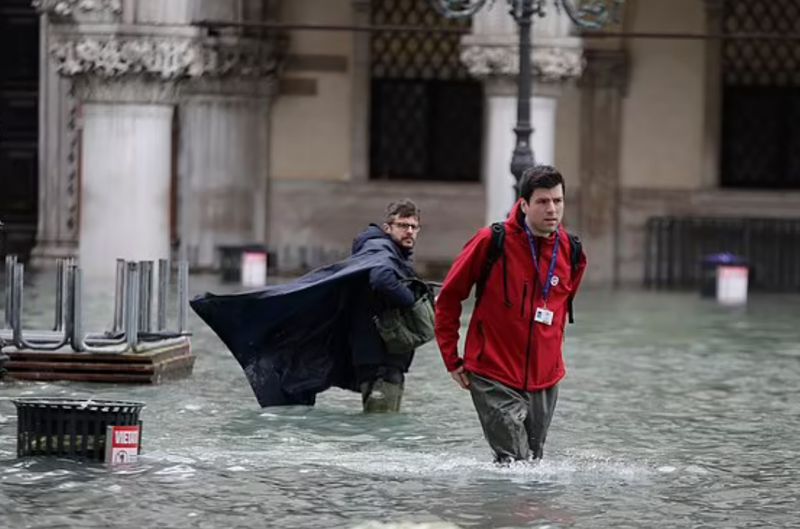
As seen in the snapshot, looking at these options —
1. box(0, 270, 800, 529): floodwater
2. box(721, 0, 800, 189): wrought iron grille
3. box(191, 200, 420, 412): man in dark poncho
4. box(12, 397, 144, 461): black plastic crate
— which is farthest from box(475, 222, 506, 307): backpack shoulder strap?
box(721, 0, 800, 189): wrought iron grille

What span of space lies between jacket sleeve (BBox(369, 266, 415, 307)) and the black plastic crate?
2.41m

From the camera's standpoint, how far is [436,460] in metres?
13.1

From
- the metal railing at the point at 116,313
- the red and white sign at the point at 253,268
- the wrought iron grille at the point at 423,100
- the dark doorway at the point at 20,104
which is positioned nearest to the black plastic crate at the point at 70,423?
the metal railing at the point at 116,313

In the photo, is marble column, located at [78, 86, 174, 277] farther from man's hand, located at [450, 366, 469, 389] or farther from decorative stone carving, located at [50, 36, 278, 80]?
man's hand, located at [450, 366, 469, 389]

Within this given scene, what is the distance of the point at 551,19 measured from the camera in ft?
82.2

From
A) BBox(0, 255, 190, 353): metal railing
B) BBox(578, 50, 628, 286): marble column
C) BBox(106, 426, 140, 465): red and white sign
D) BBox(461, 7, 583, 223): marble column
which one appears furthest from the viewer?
BBox(578, 50, 628, 286): marble column

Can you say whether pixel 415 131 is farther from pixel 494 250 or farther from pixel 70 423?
pixel 494 250

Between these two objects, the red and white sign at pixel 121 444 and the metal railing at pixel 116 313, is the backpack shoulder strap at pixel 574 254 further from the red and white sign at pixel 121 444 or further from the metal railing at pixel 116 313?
the metal railing at pixel 116 313

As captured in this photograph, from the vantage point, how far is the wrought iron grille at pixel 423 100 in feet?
98.1

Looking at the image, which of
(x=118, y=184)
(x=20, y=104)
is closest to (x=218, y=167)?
(x=20, y=104)

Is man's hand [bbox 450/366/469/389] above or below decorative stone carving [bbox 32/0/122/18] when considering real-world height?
below

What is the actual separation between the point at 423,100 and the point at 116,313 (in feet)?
42.5

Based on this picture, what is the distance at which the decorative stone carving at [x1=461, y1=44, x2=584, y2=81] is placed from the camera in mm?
24750

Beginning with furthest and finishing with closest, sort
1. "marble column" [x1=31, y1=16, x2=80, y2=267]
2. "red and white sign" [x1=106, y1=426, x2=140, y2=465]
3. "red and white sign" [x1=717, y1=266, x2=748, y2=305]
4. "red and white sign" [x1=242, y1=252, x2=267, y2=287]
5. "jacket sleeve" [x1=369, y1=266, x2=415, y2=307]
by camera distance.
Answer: "marble column" [x1=31, y1=16, x2=80, y2=267], "red and white sign" [x1=242, y1=252, x2=267, y2=287], "red and white sign" [x1=717, y1=266, x2=748, y2=305], "jacket sleeve" [x1=369, y1=266, x2=415, y2=307], "red and white sign" [x1=106, y1=426, x2=140, y2=465]
